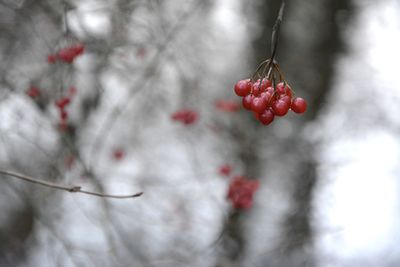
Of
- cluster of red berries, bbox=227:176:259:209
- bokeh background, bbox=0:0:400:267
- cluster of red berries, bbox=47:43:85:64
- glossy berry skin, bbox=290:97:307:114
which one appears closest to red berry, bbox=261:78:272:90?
glossy berry skin, bbox=290:97:307:114

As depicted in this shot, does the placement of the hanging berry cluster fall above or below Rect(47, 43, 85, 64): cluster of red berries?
below

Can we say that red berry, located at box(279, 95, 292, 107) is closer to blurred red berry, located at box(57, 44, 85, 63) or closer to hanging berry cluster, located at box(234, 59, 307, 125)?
hanging berry cluster, located at box(234, 59, 307, 125)

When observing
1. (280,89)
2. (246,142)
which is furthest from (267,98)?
(246,142)

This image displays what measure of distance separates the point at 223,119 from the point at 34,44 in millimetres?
2628

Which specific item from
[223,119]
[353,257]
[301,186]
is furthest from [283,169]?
[353,257]

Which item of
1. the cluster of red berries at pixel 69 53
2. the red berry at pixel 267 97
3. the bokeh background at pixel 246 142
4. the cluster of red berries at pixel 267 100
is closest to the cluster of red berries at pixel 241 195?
the bokeh background at pixel 246 142

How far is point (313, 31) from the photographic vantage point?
257 inches

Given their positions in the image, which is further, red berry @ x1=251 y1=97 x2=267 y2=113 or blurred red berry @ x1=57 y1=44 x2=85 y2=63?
blurred red berry @ x1=57 y1=44 x2=85 y2=63

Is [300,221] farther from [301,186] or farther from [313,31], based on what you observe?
[313,31]

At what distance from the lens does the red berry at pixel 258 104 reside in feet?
5.09

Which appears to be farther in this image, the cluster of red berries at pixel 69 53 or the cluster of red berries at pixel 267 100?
the cluster of red berries at pixel 69 53

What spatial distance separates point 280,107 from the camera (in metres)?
1.55

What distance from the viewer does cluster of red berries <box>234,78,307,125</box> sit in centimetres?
156

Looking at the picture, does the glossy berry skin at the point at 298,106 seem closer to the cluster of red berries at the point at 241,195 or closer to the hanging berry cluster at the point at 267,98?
the hanging berry cluster at the point at 267,98
